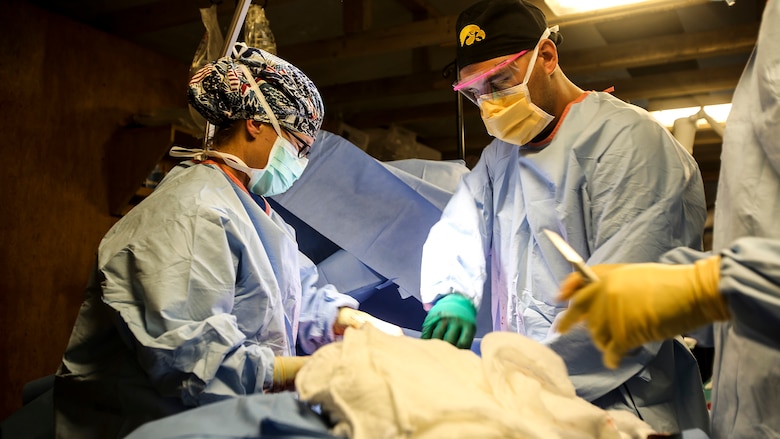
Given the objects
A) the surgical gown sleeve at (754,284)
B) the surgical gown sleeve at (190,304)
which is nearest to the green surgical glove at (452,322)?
the surgical gown sleeve at (190,304)

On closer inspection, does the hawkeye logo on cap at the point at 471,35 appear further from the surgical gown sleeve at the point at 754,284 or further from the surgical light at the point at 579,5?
the surgical gown sleeve at the point at 754,284

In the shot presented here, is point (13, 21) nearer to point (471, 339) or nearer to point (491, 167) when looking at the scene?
point (491, 167)

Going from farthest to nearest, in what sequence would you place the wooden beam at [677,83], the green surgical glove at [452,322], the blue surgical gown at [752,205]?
the wooden beam at [677,83], the green surgical glove at [452,322], the blue surgical gown at [752,205]

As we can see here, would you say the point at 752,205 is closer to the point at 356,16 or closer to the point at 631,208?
the point at 631,208

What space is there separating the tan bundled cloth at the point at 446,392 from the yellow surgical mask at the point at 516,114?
985 mm

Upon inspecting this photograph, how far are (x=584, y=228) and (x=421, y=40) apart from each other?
258cm

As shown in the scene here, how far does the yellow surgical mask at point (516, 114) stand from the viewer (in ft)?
7.14

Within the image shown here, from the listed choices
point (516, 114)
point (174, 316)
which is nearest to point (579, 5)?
point (516, 114)

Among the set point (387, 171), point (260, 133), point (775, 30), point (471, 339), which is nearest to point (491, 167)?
point (387, 171)

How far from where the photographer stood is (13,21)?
4199 mm

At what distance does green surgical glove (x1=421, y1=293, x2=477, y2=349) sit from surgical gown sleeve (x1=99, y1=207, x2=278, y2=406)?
1.91 feet

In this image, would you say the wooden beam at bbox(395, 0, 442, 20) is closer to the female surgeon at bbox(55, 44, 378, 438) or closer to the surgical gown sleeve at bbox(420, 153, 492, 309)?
the surgical gown sleeve at bbox(420, 153, 492, 309)

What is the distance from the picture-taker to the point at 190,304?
5.41ft

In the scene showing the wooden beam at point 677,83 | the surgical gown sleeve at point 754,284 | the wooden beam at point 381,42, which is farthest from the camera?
the wooden beam at point 677,83
